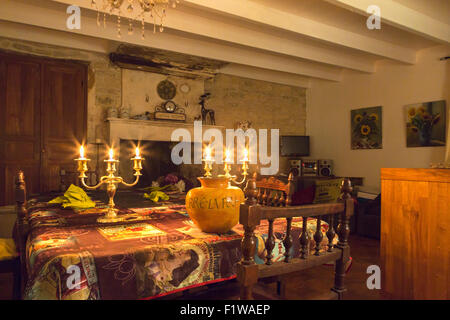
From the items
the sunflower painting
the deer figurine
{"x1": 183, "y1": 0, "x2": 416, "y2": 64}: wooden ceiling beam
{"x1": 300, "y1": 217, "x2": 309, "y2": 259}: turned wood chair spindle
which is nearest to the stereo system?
the sunflower painting

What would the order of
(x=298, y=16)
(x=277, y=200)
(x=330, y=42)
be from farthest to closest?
(x=330, y=42)
(x=298, y=16)
(x=277, y=200)

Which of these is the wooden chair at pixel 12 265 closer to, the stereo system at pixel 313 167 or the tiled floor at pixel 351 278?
the tiled floor at pixel 351 278

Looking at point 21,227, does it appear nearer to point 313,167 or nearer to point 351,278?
point 351,278

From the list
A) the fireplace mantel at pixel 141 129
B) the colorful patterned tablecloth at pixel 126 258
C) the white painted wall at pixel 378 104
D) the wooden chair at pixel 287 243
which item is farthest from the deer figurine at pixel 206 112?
the wooden chair at pixel 287 243

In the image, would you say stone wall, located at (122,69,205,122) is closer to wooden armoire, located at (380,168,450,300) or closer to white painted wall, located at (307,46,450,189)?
white painted wall, located at (307,46,450,189)

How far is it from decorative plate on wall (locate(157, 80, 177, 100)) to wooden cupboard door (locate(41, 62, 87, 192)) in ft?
4.53

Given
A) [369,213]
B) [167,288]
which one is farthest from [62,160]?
[369,213]

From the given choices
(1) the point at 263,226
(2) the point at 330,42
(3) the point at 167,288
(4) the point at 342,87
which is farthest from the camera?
(4) the point at 342,87

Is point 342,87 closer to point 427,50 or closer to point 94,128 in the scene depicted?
point 427,50

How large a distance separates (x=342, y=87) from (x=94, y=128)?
5530 millimetres

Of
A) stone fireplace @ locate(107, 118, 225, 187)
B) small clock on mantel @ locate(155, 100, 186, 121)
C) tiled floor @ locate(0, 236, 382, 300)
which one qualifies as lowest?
tiled floor @ locate(0, 236, 382, 300)

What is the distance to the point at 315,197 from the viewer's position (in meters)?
3.39

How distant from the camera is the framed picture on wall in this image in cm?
525

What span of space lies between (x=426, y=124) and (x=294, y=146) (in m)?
2.83
